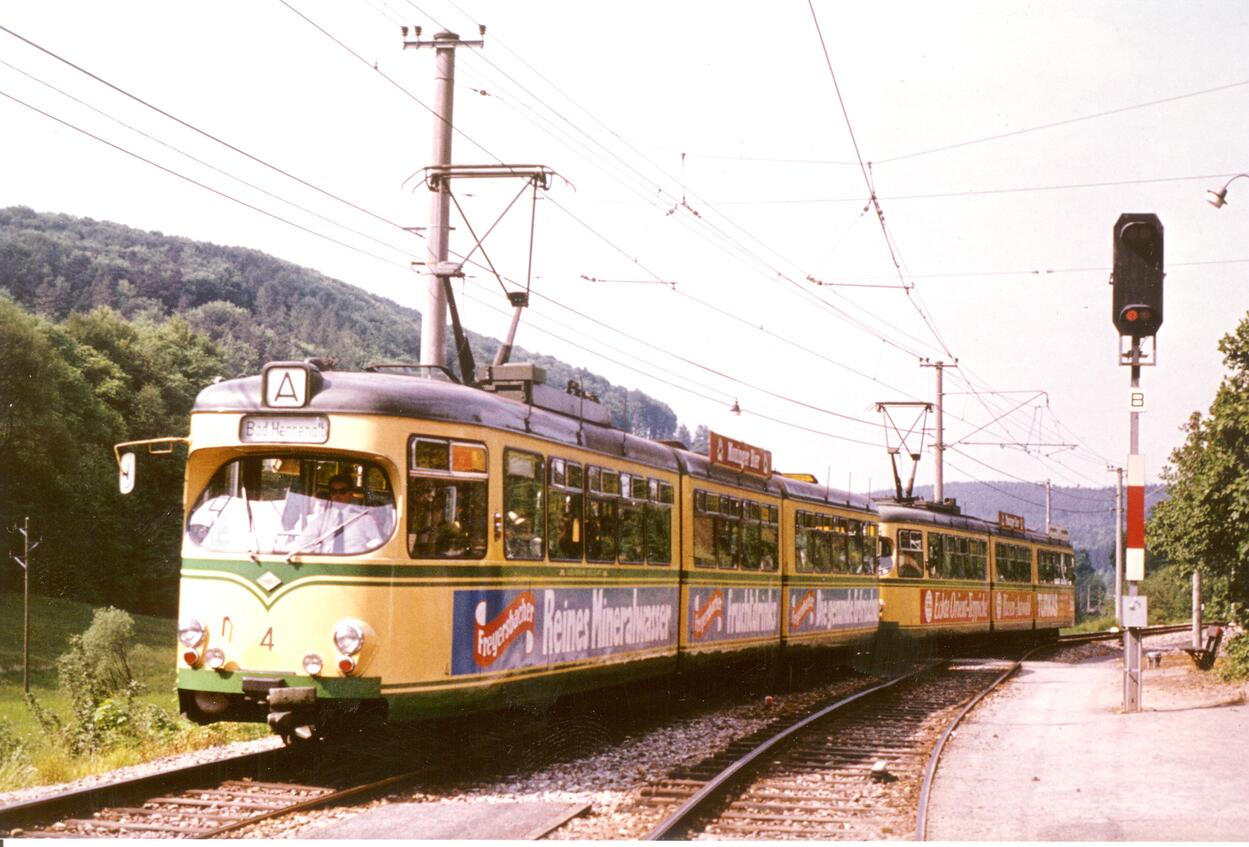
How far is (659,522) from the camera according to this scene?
15.0 m

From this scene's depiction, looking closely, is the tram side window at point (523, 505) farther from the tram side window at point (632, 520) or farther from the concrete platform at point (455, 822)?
the concrete platform at point (455, 822)

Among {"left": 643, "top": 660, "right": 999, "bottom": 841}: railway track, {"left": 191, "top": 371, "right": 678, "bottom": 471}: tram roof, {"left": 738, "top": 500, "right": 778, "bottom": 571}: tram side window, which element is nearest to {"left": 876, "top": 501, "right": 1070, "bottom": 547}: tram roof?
{"left": 738, "top": 500, "right": 778, "bottom": 571}: tram side window

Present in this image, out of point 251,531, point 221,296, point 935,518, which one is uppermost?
point 221,296

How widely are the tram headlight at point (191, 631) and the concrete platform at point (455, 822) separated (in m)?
1.94

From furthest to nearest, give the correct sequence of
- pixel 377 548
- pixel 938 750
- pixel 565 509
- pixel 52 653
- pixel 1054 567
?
pixel 52 653
pixel 1054 567
pixel 938 750
pixel 565 509
pixel 377 548

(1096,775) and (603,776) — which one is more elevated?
(1096,775)

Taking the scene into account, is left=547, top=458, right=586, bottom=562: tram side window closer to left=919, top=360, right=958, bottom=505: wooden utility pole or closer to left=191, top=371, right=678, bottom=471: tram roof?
left=191, top=371, right=678, bottom=471: tram roof

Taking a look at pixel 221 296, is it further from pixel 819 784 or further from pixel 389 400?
pixel 819 784

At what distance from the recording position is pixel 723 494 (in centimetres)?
1723

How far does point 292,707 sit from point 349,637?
2.00ft

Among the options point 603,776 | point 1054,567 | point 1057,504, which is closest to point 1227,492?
point 603,776

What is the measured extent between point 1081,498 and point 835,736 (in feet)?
219

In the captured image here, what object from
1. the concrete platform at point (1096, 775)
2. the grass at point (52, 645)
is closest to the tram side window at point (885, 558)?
the concrete platform at point (1096, 775)

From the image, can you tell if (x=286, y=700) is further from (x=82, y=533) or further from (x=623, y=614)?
(x=82, y=533)
